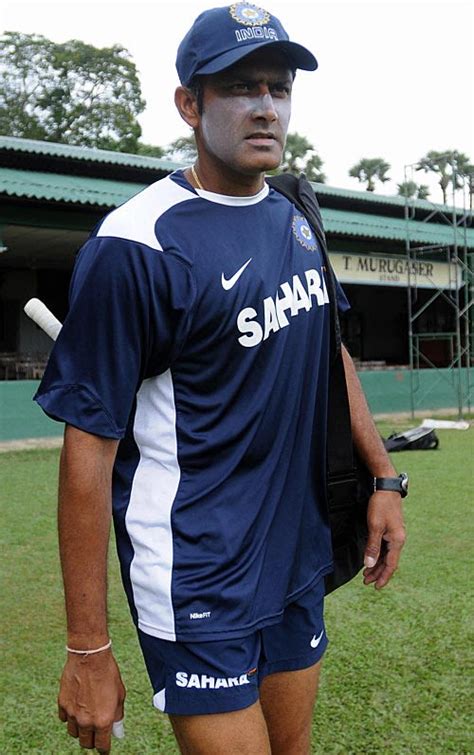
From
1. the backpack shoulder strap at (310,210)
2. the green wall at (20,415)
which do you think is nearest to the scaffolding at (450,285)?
the green wall at (20,415)

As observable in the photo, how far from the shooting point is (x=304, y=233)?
2.16 meters

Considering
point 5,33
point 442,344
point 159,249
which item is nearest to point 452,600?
point 159,249

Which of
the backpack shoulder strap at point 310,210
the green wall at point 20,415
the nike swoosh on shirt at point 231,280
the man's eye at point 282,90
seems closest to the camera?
the nike swoosh on shirt at point 231,280

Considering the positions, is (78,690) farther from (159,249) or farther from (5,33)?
(5,33)

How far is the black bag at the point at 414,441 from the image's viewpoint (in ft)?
40.7

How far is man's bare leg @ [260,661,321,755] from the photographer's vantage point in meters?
2.09

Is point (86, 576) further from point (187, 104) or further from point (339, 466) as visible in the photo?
point (187, 104)

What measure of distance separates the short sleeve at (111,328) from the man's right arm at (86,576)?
0.19 feet

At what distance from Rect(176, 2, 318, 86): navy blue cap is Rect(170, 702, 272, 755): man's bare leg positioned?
4.27 ft

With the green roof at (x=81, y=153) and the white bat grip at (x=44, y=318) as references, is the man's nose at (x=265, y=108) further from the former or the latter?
the green roof at (x=81, y=153)

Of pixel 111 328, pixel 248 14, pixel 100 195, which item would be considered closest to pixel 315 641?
pixel 111 328

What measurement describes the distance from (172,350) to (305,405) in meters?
0.38

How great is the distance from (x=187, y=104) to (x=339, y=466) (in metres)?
0.91

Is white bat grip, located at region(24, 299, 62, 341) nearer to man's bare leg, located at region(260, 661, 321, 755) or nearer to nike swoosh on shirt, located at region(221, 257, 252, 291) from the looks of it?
nike swoosh on shirt, located at region(221, 257, 252, 291)
